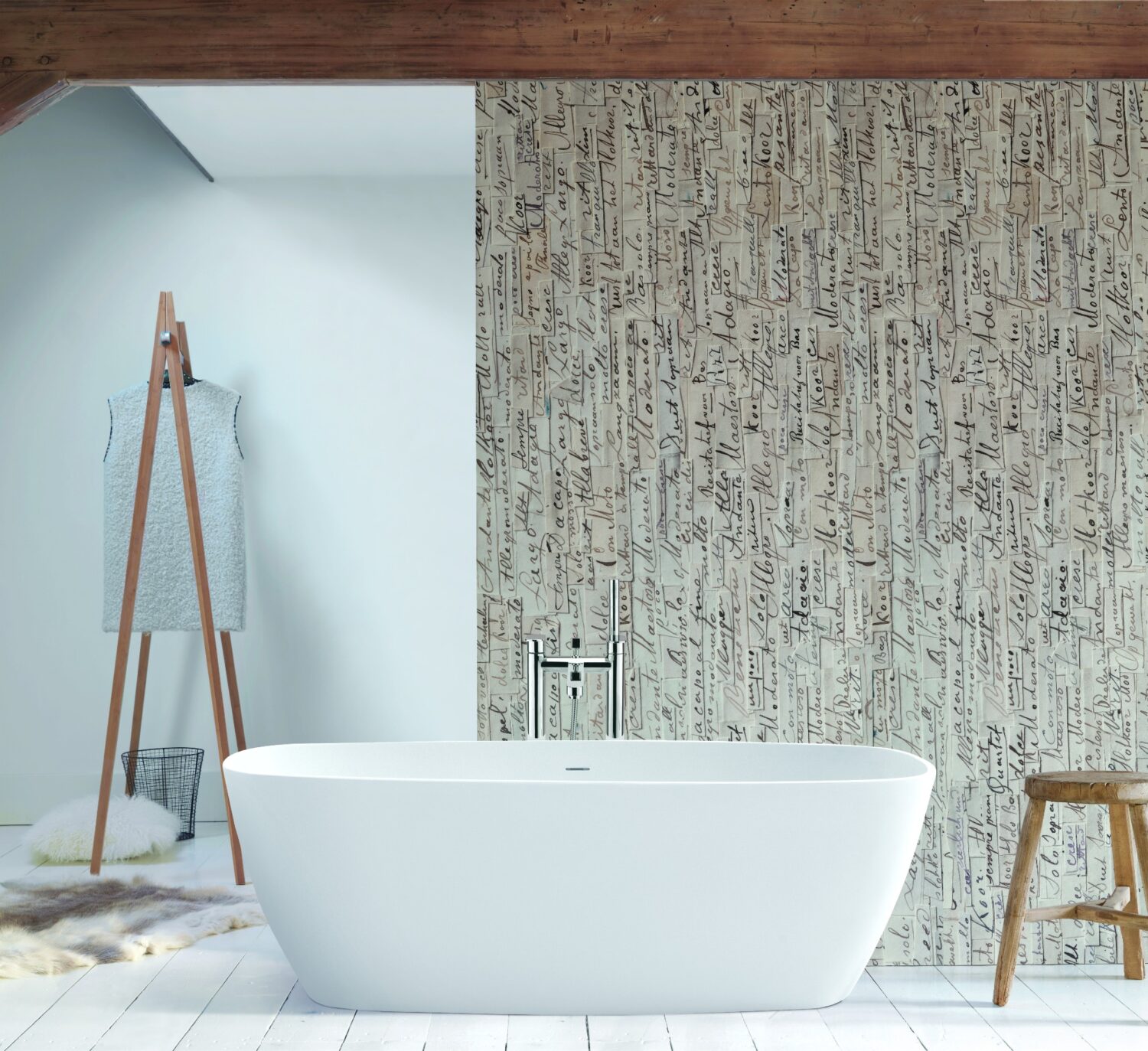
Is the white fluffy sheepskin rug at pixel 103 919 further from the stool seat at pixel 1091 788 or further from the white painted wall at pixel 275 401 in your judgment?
the stool seat at pixel 1091 788

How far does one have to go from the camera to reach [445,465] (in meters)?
4.84

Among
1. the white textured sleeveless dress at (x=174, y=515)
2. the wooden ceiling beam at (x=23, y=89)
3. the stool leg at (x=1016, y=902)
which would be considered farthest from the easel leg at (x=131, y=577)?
the stool leg at (x=1016, y=902)

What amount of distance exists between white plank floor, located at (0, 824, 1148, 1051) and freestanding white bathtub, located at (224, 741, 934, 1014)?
0.05m

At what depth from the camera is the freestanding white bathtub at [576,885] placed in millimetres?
2494

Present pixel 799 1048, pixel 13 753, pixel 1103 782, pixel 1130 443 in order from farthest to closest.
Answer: pixel 13 753, pixel 1130 443, pixel 1103 782, pixel 799 1048

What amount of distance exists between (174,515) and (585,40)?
93.6 inches

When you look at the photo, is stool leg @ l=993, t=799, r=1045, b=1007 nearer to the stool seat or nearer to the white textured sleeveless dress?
the stool seat

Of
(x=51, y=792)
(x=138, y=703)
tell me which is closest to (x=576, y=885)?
(x=138, y=703)

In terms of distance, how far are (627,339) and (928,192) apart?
3.02 ft

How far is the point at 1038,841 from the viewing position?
280 cm

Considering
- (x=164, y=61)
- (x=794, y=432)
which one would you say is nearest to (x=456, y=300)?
(x=164, y=61)

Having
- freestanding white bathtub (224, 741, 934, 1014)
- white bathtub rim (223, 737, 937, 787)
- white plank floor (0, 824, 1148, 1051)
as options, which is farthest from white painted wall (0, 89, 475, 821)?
freestanding white bathtub (224, 741, 934, 1014)

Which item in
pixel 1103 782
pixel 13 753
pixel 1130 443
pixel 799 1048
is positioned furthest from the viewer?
pixel 13 753

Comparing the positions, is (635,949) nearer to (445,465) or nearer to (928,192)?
(928,192)
